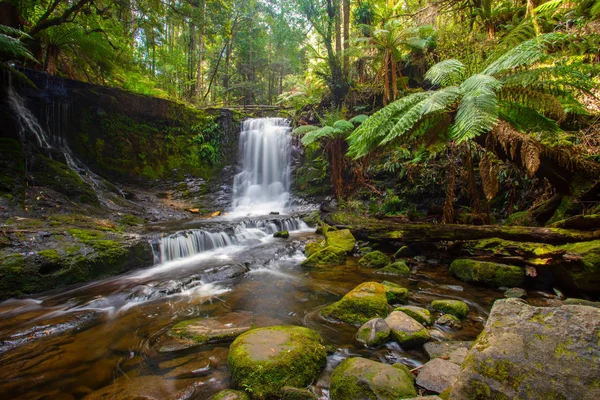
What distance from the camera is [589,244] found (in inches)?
121

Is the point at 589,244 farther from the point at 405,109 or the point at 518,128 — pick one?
the point at 405,109

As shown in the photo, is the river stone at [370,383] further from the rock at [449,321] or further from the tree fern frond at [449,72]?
the tree fern frond at [449,72]

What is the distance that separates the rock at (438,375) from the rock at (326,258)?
3154 millimetres

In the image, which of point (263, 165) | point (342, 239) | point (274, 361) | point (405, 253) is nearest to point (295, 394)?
point (274, 361)

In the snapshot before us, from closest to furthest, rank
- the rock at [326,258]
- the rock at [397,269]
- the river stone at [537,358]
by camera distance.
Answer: the river stone at [537,358]
the rock at [397,269]
the rock at [326,258]

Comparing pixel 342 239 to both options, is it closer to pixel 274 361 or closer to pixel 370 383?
pixel 274 361

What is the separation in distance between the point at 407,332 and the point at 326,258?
9.13ft

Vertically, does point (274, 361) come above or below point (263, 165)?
below

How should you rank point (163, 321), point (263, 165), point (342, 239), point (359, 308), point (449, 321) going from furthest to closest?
point (263, 165), point (342, 239), point (163, 321), point (359, 308), point (449, 321)

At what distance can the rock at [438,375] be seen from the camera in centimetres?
177

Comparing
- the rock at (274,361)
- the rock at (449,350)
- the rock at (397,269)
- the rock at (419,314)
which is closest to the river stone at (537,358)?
the rock at (449,350)

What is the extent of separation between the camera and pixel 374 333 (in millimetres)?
2477

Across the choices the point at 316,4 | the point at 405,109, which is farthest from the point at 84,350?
the point at 316,4

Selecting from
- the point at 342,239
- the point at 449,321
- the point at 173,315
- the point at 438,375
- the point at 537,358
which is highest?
the point at 537,358
